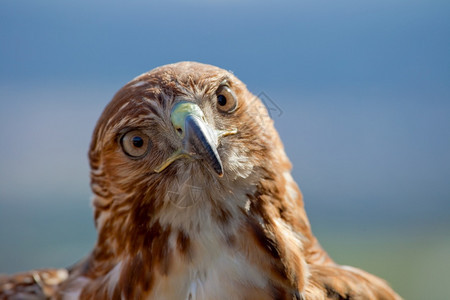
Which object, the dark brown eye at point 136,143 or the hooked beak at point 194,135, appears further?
the dark brown eye at point 136,143

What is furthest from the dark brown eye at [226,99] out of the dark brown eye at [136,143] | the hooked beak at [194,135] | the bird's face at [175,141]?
the dark brown eye at [136,143]

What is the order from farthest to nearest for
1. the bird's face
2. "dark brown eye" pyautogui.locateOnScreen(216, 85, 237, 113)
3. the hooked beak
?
"dark brown eye" pyautogui.locateOnScreen(216, 85, 237, 113) < the bird's face < the hooked beak

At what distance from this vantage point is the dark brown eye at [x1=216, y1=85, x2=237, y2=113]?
6.75ft

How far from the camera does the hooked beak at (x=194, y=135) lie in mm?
1805

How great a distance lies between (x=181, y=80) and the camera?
6.56 ft

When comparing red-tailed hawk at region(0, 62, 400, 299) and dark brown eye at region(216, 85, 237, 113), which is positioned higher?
dark brown eye at region(216, 85, 237, 113)

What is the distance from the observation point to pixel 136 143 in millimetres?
2000

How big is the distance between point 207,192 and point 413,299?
4.16 meters

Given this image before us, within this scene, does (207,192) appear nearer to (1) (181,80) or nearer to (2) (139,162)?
(2) (139,162)

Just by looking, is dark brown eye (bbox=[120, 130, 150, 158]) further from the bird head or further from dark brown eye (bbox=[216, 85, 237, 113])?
dark brown eye (bbox=[216, 85, 237, 113])

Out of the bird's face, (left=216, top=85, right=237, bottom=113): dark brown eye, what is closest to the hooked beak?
the bird's face

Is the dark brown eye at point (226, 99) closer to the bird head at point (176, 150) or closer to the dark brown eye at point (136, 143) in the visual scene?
the bird head at point (176, 150)

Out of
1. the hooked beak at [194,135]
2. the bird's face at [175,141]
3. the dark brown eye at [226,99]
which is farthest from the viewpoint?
the dark brown eye at [226,99]

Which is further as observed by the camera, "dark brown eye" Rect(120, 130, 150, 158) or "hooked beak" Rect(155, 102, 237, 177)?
"dark brown eye" Rect(120, 130, 150, 158)
